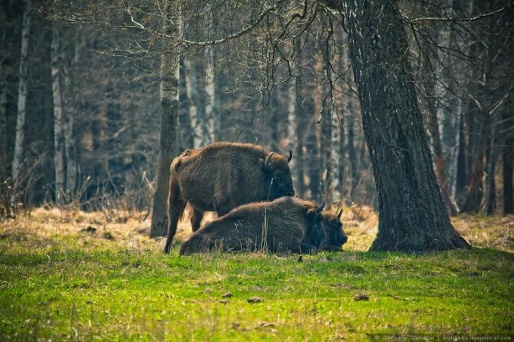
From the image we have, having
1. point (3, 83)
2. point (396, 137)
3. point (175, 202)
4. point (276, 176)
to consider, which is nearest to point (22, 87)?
point (3, 83)

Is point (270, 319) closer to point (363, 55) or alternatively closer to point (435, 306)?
point (435, 306)

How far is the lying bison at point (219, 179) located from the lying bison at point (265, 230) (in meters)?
1.61

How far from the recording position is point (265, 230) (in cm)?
1321

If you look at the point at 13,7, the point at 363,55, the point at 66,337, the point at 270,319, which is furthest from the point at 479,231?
the point at 13,7

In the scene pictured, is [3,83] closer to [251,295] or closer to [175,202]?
[175,202]

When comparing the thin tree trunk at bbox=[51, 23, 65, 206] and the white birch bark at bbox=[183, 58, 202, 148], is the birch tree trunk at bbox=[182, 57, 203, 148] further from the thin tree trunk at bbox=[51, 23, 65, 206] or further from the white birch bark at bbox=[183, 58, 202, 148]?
the thin tree trunk at bbox=[51, 23, 65, 206]

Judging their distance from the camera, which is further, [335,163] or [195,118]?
[195,118]

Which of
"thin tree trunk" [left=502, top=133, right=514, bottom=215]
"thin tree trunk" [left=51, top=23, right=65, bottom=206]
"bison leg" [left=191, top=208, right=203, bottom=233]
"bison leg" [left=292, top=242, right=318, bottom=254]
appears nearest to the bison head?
"bison leg" [left=191, top=208, right=203, bottom=233]

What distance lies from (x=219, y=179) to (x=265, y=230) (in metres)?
2.87

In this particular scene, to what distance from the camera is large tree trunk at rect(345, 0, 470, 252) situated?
12.6 meters

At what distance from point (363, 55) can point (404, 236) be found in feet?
11.1

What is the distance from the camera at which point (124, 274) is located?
33.3 feet

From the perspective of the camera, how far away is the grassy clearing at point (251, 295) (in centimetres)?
721

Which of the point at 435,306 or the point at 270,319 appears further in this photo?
the point at 435,306
